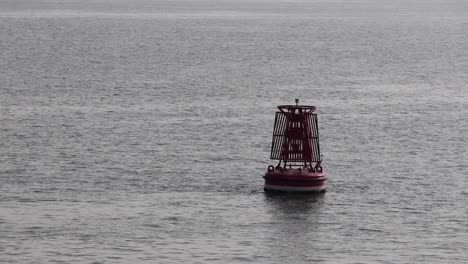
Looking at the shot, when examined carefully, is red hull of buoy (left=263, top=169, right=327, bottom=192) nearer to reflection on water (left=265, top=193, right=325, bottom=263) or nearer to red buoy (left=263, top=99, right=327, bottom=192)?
red buoy (left=263, top=99, right=327, bottom=192)

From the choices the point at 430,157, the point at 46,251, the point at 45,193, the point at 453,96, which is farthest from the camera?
the point at 453,96

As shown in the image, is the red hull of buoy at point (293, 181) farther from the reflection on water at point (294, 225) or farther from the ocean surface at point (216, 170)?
the ocean surface at point (216, 170)

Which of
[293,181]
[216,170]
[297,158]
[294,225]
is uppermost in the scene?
[297,158]

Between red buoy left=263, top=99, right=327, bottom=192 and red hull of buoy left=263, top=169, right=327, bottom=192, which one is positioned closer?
red hull of buoy left=263, top=169, right=327, bottom=192

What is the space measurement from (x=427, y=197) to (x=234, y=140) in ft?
77.1

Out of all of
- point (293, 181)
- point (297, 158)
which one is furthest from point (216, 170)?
point (293, 181)

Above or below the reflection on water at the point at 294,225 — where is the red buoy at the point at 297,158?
above

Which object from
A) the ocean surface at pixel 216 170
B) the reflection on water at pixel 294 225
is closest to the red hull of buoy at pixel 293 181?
the reflection on water at pixel 294 225

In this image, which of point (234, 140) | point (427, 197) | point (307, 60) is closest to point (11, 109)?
point (234, 140)

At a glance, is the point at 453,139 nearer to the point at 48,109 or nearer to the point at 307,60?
the point at 48,109

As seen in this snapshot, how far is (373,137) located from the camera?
3927 inches

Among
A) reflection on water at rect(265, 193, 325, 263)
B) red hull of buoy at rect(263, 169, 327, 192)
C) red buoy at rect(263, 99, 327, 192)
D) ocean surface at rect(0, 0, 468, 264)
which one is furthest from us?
red buoy at rect(263, 99, 327, 192)

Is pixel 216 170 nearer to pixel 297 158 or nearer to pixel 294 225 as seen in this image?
pixel 297 158

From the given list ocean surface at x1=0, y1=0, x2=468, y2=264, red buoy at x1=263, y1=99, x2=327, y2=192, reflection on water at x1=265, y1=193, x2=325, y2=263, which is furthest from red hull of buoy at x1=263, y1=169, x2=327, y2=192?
ocean surface at x1=0, y1=0, x2=468, y2=264
